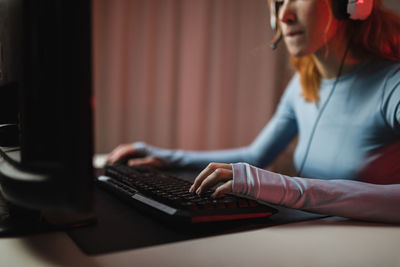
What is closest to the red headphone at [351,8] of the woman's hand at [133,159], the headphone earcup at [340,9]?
the headphone earcup at [340,9]

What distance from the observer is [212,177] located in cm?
52

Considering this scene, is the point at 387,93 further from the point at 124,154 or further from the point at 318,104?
the point at 124,154

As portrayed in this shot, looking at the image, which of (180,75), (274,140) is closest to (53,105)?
(274,140)

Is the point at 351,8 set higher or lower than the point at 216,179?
higher

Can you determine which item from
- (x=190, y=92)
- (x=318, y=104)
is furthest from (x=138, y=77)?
(x=318, y=104)

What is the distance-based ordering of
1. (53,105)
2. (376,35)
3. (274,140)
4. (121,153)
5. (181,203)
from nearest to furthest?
(53,105), (181,203), (376,35), (121,153), (274,140)

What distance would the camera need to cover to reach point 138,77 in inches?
75.7

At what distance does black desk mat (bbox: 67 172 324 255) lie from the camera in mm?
391

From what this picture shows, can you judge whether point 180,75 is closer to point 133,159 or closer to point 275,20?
point 133,159

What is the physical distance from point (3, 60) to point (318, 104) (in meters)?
Result: 0.76

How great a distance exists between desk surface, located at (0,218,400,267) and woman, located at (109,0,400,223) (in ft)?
0.20

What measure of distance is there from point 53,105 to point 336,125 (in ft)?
2.19

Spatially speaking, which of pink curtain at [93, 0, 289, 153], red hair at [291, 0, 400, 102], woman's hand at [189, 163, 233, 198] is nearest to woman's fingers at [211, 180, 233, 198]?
woman's hand at [189, 163, 233, 198]

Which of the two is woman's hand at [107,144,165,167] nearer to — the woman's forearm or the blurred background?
the woman's forearm
